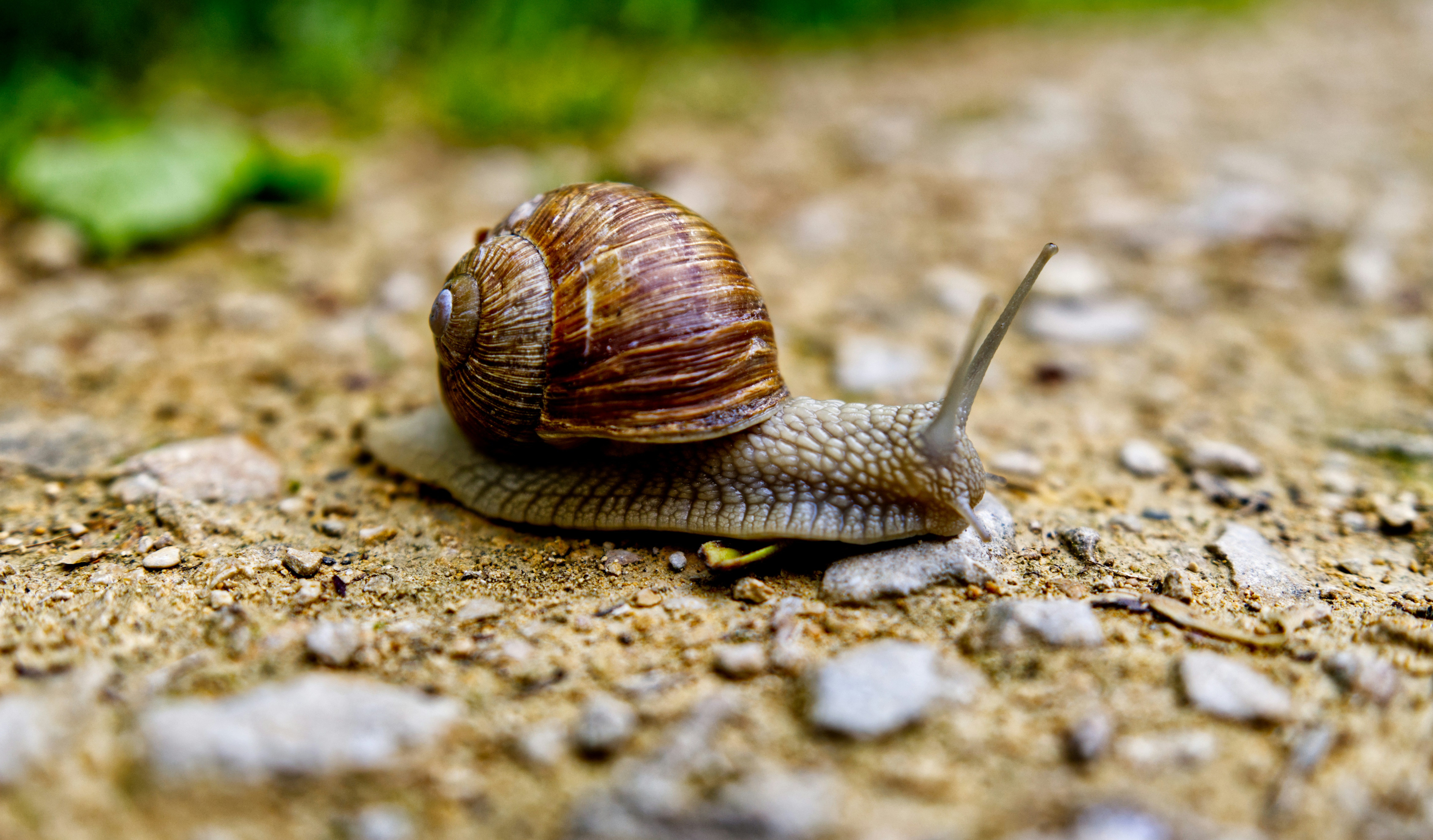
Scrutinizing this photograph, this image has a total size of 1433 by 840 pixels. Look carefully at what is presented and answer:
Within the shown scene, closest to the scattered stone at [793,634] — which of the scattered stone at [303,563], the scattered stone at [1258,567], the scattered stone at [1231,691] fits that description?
the scattered stone at [1231,691]

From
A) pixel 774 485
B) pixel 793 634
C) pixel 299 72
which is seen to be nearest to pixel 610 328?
pixel 774 485

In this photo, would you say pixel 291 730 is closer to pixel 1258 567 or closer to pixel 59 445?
pixel 59 445

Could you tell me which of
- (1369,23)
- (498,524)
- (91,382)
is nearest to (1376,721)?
(498,524)

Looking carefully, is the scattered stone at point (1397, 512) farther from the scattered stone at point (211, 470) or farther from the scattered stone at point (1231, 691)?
the scattered stone at point (211, 470)

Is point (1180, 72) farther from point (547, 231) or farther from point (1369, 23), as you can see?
point (547, 231)

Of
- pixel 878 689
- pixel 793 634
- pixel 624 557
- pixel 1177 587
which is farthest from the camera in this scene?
pixel 624 557

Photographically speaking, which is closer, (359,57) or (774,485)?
(774,485)
